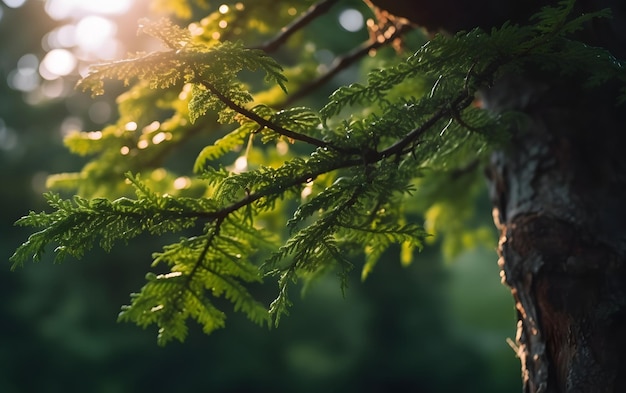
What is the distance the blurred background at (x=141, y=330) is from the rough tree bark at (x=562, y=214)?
24.7ft

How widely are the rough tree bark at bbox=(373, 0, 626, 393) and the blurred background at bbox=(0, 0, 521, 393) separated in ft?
24.7

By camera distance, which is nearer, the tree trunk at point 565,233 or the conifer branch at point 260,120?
the conifer branch at point 260,120

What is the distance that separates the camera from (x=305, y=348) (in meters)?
11.8

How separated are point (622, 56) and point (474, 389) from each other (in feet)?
37.7

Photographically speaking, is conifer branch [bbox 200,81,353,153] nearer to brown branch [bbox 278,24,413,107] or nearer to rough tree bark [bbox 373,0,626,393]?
rough tree bark [bbox 373,0,626,393]

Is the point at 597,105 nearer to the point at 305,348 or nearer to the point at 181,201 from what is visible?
the point at 181,201

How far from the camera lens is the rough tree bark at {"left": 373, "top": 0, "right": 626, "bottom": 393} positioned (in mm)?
1800

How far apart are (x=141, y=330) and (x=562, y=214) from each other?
30.7ft

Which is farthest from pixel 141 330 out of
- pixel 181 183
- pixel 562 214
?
pixel 562 214

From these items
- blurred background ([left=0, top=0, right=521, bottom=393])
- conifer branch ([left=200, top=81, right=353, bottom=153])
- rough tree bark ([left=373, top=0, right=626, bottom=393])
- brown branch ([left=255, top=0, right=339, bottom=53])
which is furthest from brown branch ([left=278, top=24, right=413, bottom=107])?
blurred background ([left=0, top=0, right=521, bottom=393])

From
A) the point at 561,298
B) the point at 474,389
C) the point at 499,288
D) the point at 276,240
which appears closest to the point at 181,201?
the point at 276,240

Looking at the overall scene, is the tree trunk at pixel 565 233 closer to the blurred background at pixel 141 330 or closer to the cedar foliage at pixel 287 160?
the cedar foliage at pixel 287 160

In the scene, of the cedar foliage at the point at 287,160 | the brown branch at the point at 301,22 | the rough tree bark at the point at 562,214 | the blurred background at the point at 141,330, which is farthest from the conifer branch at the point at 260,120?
the blurred background at the point at 141,330

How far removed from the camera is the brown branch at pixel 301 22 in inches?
100
